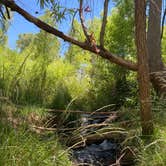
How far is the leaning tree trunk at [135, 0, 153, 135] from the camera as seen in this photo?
3.21 m

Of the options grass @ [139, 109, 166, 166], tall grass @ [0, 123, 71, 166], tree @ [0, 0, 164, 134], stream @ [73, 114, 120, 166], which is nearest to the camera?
tall grass @ [0, 123, 71, 166]

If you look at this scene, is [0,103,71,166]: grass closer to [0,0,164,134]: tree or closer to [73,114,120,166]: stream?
[0,0,164,134]: tree

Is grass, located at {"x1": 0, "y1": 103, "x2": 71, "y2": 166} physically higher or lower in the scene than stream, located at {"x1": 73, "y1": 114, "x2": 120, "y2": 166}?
higher

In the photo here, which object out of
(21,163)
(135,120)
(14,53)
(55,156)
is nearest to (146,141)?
(135,120)

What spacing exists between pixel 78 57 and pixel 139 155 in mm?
6775

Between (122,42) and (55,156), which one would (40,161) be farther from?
(122,42)

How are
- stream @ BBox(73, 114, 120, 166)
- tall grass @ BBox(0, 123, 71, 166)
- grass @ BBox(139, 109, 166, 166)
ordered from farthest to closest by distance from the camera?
stream @ BBox(73, 114, 120, 166), grass @ BBox(139, 109, 166, 166), tall grass @ BBox(0, 123, 71, 166)

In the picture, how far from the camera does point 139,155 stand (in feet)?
10.0

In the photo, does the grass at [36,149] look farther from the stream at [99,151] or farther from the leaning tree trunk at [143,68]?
the stream at [99,151]

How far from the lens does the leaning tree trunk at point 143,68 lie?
3209 millimetres

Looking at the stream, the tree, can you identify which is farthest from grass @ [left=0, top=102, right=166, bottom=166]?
the stream

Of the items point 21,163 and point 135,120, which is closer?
point 21,163

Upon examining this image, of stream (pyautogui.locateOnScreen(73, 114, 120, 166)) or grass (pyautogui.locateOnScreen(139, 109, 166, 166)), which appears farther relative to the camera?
stream (pyautogui.locateOnScreen(73, 114, 120, 166))

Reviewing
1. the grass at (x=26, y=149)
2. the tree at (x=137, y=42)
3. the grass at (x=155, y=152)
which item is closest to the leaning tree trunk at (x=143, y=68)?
the tree at (x=137, y=42)
